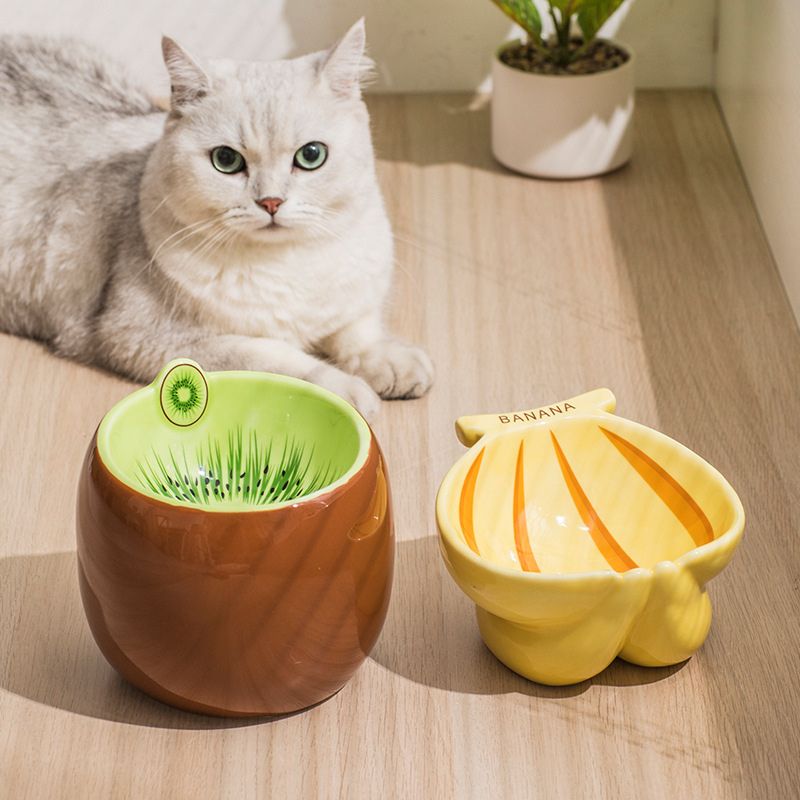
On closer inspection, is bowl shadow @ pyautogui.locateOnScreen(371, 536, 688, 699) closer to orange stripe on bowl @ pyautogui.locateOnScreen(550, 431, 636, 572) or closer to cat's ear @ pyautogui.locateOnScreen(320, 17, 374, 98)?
orange stripe on bowl @ pyautogui.locateOnScreen(550, 431, 636, 572)

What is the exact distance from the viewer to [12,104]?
1.65m

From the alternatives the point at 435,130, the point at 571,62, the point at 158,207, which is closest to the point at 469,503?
the point at 158,207

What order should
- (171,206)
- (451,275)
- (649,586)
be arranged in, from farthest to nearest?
(451,275)
(171,206)
(649,586)

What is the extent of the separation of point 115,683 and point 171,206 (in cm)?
61

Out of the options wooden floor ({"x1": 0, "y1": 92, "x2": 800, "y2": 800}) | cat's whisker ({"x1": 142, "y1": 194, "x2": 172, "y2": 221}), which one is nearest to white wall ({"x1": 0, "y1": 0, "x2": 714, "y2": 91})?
wooden floor ({"x1": 0, "y1": 92, "x2": 800, "y2": 800})

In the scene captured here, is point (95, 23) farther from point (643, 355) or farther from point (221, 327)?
point (643, 355)

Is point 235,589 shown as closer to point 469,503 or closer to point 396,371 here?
point 469,503

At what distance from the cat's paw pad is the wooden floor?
0.08 feet

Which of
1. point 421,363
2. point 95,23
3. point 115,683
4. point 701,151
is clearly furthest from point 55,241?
point 701,151

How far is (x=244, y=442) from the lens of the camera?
1103mm

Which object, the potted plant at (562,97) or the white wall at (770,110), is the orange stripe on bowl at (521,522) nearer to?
the white wall at (770,110)

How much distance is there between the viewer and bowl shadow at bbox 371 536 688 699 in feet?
3.55

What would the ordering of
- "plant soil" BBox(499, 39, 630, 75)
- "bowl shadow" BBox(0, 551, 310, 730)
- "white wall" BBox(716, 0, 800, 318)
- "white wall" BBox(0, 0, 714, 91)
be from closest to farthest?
"bowl shadow" BBox(0, 551, 310, 730) → "white wall" BBox(716, 0, 800, 318) → "plant soil" BBox(499, 39, 630, 75) → "white wall" BBox(0, 0, 714, 91)

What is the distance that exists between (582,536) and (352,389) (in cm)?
40
